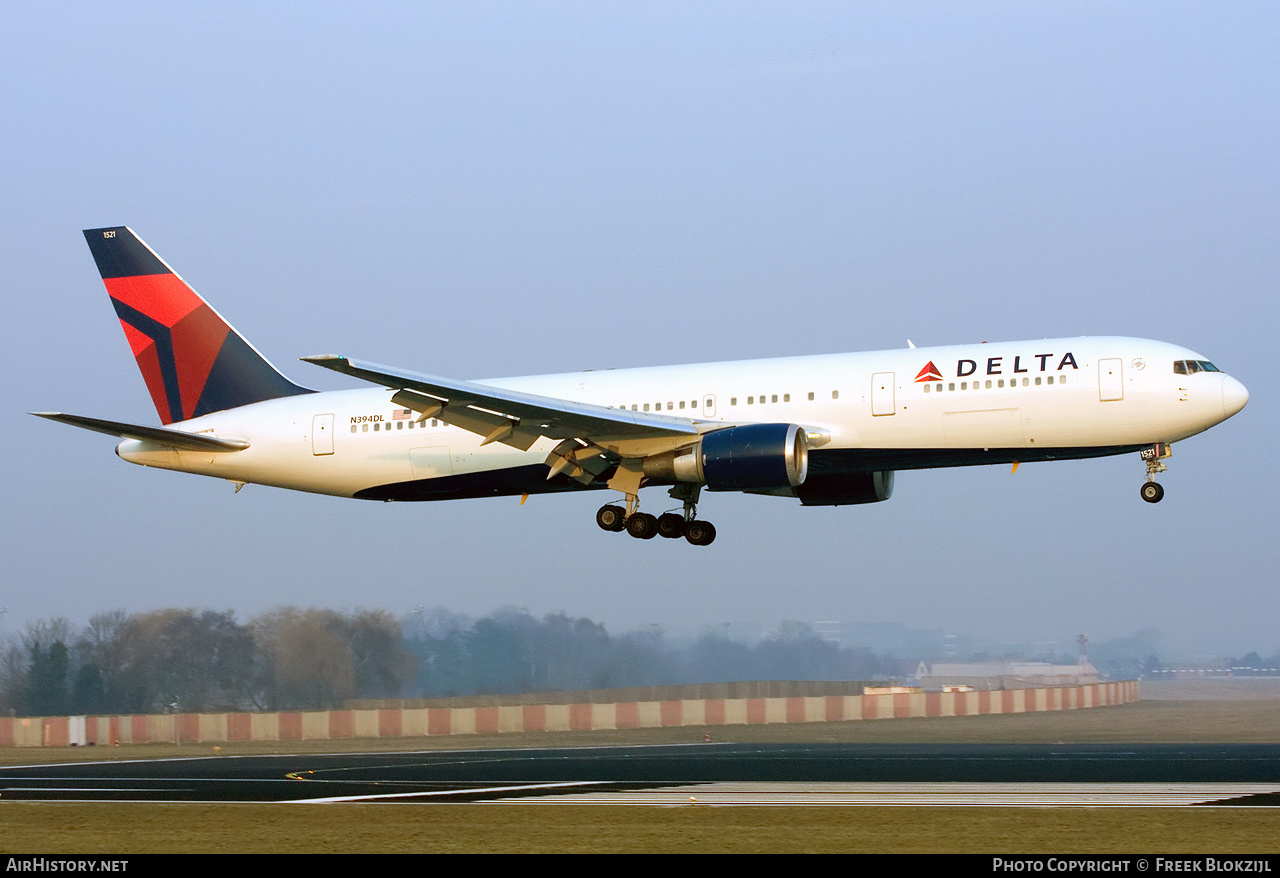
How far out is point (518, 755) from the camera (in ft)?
125

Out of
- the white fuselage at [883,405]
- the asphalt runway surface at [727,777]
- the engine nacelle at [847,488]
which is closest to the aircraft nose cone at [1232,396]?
the white fuselage at [883,405]

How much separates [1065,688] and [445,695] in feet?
75.1

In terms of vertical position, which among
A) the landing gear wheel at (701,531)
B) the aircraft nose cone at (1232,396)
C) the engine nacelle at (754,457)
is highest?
the aircraft nose cone at (1232,396)

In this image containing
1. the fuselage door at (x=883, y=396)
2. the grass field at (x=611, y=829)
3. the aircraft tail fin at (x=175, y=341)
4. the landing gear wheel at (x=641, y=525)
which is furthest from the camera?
the aircraft tail fin at (x=175, y=341)

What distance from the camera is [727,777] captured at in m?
27.7

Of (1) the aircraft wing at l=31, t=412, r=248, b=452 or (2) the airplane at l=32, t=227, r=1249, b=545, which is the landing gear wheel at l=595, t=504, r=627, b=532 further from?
(1) the aircraft wing at l=31, t=412, r=248, b=452

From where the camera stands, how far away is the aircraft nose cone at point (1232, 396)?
3067cm

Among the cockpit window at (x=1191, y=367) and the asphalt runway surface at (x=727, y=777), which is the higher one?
the cockpit window at (x=1191, y=367)

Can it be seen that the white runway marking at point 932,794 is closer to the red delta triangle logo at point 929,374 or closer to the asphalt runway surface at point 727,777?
the asphalt runway surface at point 727,777

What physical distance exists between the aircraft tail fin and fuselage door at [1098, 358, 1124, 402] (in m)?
20.6

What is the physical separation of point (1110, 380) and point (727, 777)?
11901mm

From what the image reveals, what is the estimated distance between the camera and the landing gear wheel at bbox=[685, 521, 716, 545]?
120ft

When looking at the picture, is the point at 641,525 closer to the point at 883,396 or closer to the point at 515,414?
the point at 515,414

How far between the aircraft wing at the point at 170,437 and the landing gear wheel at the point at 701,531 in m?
11.9
